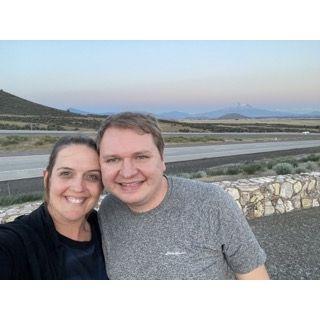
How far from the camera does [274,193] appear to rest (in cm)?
536

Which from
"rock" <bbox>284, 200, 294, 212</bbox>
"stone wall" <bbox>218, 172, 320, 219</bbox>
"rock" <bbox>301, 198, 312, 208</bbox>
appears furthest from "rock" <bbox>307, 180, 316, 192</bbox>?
"rock" <bbox>284, 200, 294, 212</bbox>

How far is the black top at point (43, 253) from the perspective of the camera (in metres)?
1.12

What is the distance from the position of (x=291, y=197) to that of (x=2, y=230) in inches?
192

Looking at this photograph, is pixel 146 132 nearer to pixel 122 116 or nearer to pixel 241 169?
pixel 122 116

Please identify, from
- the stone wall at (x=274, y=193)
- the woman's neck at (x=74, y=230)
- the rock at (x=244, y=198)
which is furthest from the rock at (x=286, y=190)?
the woman's neck at (x=74, y=230)

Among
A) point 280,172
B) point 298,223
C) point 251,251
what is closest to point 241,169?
point 280,172

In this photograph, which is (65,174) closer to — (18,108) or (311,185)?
(311,185)

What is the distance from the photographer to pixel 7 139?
13.7 metres

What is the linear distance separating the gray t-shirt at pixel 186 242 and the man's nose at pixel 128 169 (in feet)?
0.46

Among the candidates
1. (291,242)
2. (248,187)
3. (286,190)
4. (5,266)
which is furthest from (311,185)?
(5,266)

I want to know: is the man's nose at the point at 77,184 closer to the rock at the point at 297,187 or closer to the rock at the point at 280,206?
the rock at the point at 280,206

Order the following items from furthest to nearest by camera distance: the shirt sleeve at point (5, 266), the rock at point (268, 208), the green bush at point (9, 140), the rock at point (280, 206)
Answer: the green bush at point (9, 140) < the rock at point (280, 206) < the rock at point (268, 208) < the shirt sleeve at point (5, 266)

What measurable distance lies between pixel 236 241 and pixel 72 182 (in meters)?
0.54

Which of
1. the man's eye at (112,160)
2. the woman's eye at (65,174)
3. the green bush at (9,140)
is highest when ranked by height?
the man's eye at (112,160)
